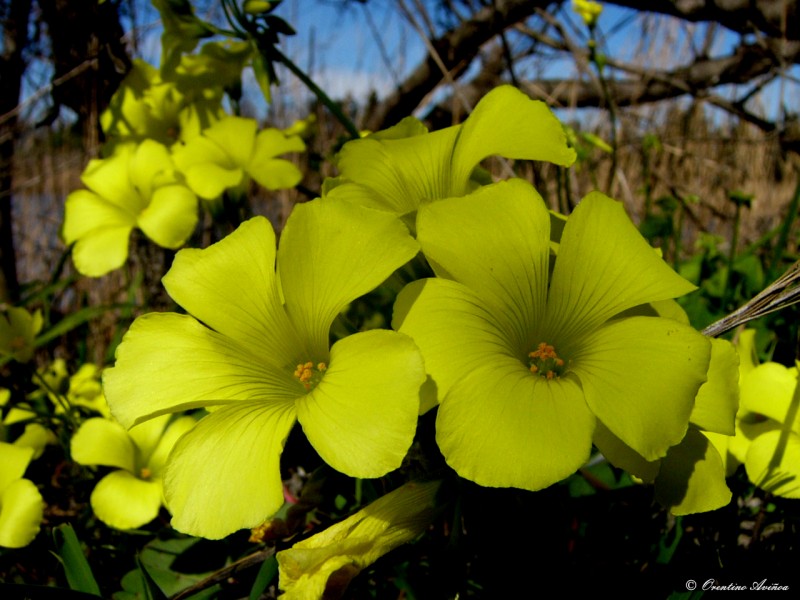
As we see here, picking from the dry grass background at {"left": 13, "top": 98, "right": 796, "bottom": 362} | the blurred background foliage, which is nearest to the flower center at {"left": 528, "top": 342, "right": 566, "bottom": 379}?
the blurred background foliage

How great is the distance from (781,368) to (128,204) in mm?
1492

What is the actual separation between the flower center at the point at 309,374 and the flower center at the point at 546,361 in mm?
270

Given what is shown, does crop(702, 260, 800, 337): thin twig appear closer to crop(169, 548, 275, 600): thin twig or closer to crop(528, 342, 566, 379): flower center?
crop(528, 342, 566, 379): flower center

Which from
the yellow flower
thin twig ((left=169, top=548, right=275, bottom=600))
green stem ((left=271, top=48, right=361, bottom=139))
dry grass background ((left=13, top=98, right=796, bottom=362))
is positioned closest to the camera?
the yellow flower

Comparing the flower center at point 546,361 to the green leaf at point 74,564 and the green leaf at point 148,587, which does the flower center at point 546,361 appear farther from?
the green leaf at point 74,564

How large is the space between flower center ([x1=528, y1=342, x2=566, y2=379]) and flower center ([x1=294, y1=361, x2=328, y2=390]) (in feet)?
0.88

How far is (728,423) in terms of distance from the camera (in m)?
0.74

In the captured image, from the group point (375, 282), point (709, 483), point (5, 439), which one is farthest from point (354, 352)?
point (5, 439)

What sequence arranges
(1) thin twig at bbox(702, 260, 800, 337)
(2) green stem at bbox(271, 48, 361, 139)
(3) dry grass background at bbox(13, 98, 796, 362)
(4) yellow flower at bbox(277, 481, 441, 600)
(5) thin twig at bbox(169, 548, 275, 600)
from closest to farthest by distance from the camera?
1. (4) yellow flower at bbox(277, 481, 441, 600)
2. (1) thin twig at bbox(702, 260, 800, 337)
3. (5) thin twig at bbox(169, 548, 275, 600)
4. (2) green stem at bbox(271, 48, 361, 139)
5. (3) dry grass background at bbox(13, 98, 796, 362)

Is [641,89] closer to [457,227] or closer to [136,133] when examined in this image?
[136,133]

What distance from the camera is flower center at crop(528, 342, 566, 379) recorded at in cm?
81

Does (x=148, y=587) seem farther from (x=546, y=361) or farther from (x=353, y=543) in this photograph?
(x=546, y=361)

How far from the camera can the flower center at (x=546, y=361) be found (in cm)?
81

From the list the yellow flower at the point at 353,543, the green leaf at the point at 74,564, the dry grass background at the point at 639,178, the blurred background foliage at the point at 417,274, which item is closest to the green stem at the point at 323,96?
the blurred background foliage at the point at 417,274
